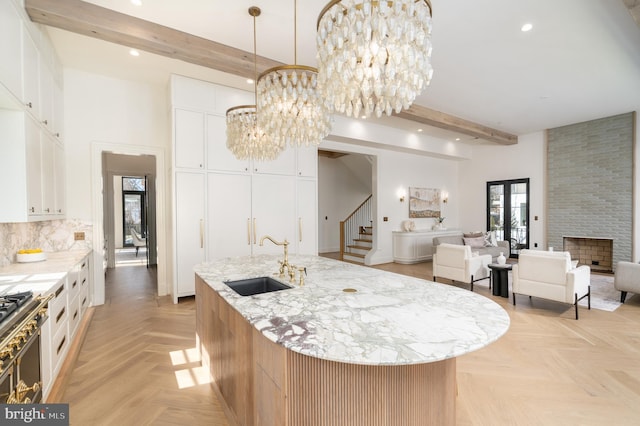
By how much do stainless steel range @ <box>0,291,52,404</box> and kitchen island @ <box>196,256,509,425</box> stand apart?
0.92m

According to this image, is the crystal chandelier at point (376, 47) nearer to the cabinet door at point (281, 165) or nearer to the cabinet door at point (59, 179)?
the cabinet door at point (281, 165)

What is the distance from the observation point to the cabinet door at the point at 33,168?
2465 millimetres

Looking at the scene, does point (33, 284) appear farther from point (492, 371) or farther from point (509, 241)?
point (509, 241)

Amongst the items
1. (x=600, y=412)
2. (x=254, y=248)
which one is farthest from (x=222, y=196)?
(x=600, y=412)

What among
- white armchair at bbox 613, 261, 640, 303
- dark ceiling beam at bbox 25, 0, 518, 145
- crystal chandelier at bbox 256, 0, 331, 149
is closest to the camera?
Answer: crystal chandelier at bbox 256, 0, 331, 149

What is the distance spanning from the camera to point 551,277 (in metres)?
3.72

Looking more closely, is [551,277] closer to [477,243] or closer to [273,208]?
[477,243]

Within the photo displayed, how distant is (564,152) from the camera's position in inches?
267

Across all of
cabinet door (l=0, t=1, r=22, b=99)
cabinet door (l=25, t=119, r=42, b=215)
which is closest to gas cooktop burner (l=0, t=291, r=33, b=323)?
cabinet door (l=25, t=119, r=42, b=215)

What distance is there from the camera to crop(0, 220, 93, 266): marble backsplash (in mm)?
2835

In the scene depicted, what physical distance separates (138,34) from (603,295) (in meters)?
6.95

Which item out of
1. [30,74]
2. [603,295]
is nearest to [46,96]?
[30,74]

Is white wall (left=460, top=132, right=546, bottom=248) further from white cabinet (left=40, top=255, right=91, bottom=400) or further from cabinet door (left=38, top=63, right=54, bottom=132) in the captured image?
cabinet door (left=38, top=63, right=54, bottom=132)

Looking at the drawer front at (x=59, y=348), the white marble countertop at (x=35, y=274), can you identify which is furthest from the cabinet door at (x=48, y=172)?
the drawer front at (x=59, y=348)
